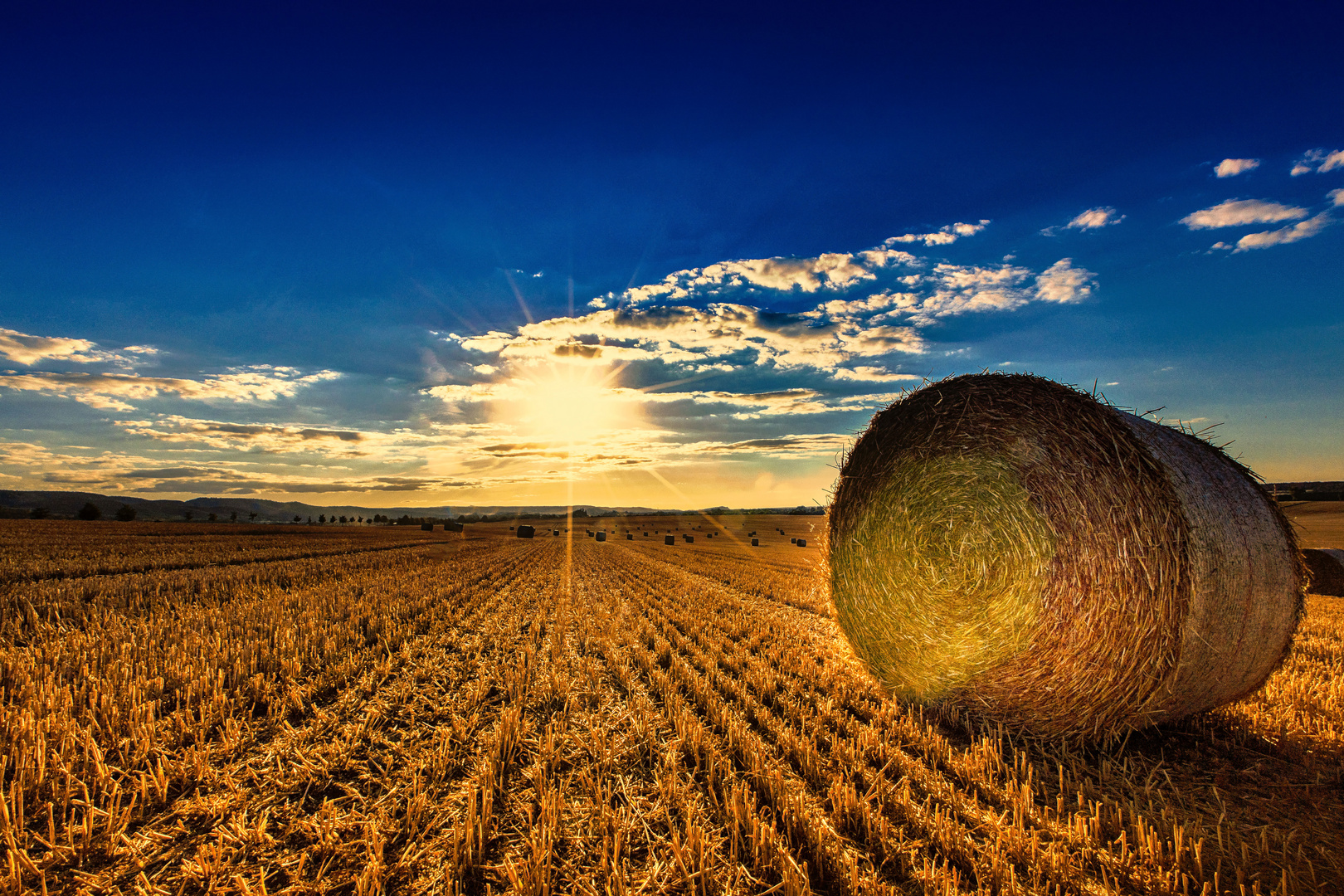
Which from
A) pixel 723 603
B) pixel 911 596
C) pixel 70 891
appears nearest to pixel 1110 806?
pixel 911 596

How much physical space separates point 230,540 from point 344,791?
28.2 meters

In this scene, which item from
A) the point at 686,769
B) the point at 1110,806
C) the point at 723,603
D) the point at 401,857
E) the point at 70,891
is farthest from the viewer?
the point at 723,603

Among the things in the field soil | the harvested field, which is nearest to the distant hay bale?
the harvested field

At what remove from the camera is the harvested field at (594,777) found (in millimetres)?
2926

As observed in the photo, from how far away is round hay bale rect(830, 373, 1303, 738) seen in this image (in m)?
4.41

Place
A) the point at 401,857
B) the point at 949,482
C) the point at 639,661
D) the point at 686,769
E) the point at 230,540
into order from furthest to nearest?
the point at 230,540
the point at 639,661
the point at 949,482
the point at 686,769
the point at 401,857

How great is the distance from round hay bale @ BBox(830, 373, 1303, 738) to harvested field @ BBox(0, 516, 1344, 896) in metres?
0.44

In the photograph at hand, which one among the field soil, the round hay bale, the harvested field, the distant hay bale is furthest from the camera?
the field soil

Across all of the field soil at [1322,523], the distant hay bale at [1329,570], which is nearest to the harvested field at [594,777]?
the distant hay bale at [1329,570]

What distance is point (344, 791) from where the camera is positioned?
3799 mm

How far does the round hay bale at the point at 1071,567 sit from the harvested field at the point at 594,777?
17.3 inches

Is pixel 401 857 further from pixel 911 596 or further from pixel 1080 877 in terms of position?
pixel 911 596

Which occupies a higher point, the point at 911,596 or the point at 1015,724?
the point at 911,596

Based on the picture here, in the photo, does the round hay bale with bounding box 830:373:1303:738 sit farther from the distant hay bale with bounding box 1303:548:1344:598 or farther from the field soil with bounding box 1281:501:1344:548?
the field soil with bounding box 1281:501:1344:548
